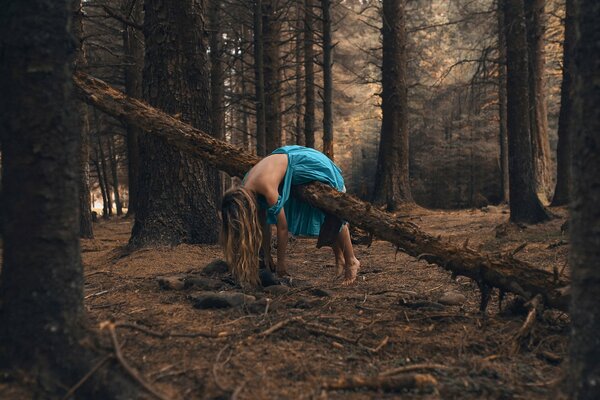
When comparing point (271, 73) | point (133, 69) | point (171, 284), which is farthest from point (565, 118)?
point (133, 69)

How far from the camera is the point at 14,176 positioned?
8.00 ft

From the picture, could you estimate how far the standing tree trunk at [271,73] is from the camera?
1311 cm

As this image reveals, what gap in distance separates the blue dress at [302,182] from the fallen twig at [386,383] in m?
2.62

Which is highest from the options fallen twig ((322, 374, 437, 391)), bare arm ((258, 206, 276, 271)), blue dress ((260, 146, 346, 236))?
blue dress ((260, 146, 346, 236))

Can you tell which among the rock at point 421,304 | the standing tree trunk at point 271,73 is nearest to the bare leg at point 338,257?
the rock at point 421,304

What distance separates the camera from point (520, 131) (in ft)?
30.1

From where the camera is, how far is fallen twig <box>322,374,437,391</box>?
8.61 ft

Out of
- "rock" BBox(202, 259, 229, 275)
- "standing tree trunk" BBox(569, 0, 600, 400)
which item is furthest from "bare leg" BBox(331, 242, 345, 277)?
"standing tree trunk" BBox(569, 0, 600, 400)

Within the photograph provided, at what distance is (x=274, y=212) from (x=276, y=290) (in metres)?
0.77

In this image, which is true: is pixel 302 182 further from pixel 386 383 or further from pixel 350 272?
pixel 386 383

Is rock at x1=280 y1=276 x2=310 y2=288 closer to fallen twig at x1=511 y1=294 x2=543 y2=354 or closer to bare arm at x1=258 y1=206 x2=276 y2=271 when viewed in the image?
bare arm at x1=258 y1=206 x2=276 y2=271

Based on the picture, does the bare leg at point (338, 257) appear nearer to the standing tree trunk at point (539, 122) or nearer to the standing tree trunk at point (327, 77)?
the standing tree trunk at point (327, 77)

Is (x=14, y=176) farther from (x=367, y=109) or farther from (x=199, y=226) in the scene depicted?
(x=367, y=109)

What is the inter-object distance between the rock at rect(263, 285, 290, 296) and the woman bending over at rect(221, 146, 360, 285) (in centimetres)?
17
